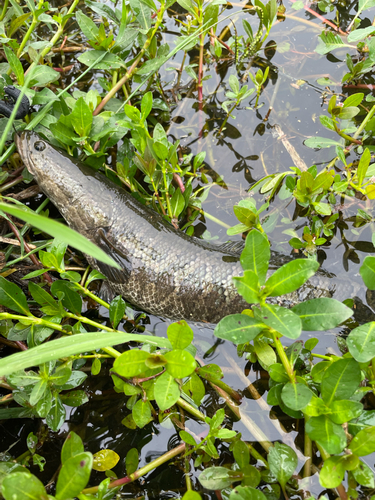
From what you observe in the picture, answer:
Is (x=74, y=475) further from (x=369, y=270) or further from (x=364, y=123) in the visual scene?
(x=364, y=123)

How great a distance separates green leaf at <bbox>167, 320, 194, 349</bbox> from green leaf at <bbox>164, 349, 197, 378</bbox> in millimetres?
46

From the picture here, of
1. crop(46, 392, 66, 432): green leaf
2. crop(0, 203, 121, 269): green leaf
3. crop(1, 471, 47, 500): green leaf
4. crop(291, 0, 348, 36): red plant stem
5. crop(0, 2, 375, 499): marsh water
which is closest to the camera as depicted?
crop(1, 471, 47, 500): green leaf

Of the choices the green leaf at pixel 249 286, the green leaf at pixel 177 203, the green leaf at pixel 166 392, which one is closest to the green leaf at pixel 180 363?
the green leaf at pixel 166 392

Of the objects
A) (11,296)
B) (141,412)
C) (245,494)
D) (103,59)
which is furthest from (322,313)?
(103,59)

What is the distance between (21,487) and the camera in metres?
1.57

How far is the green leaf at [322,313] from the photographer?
1.89 meters

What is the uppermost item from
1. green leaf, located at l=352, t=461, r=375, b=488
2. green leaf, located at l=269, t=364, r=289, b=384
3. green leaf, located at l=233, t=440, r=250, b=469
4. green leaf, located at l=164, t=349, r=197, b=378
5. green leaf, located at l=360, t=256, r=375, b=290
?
green leaf, located at l=360, t=256, r=375, b=290

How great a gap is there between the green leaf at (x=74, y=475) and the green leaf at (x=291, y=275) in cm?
118

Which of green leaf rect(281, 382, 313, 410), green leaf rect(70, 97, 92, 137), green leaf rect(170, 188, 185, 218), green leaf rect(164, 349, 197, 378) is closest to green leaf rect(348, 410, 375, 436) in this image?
green leaf rect(281, 382, 313, 410)

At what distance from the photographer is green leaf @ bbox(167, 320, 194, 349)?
1.88 m

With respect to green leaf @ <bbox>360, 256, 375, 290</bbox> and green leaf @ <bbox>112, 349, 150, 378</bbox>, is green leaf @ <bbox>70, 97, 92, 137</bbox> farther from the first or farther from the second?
green leaf @ <bbox>360, 256, 375, 290</bbox>

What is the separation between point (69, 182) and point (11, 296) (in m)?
1.34

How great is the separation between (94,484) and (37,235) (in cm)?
223

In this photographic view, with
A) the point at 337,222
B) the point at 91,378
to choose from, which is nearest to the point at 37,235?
the point at 91,378
